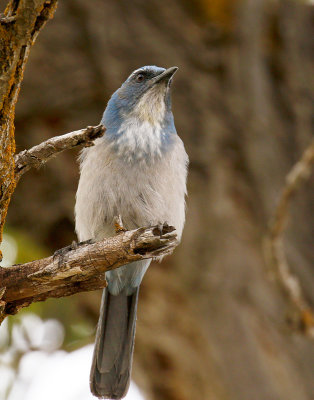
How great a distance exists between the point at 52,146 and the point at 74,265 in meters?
0.53

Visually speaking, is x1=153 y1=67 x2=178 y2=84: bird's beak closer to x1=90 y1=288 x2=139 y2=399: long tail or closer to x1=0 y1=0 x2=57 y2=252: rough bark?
x1=90 y1=288 x2=139 y2=399: long tail

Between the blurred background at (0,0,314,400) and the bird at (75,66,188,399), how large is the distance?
128 cm

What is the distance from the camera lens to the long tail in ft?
13.5

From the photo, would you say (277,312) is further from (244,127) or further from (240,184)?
(244,127)

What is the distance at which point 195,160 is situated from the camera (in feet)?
19.4

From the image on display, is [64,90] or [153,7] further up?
[153,7]

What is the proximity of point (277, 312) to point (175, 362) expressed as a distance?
3.41 ft

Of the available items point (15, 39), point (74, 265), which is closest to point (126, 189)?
point (74, 265)

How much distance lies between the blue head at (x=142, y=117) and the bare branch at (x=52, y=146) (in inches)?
52.8

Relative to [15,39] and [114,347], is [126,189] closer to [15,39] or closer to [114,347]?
[114,347]

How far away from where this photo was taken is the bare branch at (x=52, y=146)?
2574 millimetres

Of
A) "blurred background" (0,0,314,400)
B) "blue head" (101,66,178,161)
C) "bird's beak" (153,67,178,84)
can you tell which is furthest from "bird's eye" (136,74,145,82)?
Result: "blurred background" (0,0,314,400)

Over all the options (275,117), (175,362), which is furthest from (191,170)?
(175,362)

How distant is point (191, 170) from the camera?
5.99 metres
